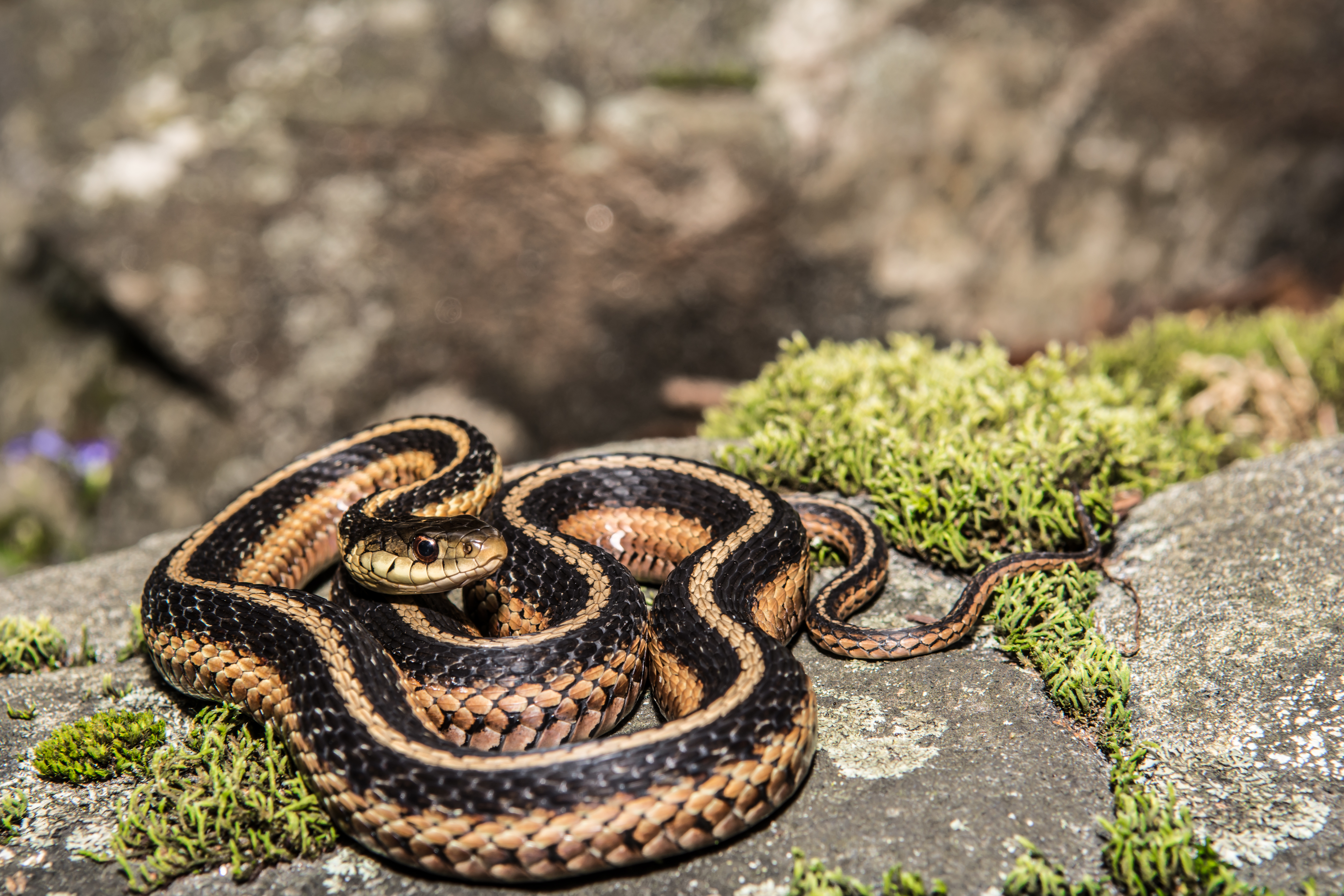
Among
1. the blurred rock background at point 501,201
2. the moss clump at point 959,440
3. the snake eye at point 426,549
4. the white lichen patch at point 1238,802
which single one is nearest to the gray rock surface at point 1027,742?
the white lichen patch at point 1238,802

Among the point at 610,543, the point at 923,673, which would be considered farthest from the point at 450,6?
the point at 923,673

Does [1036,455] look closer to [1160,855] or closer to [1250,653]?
[1250,653]

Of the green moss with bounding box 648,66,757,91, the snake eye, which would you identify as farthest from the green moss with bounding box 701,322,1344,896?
the green moss with bounding box 648,66,757,91

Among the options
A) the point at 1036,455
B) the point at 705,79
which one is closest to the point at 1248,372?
the point at 1036,455

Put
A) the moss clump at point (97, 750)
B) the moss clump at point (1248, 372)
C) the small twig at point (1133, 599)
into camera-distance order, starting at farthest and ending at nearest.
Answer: the moss clump at point (1248, 372) < the small twig at point (1133, 599) < the moss clump at point (97, 750)

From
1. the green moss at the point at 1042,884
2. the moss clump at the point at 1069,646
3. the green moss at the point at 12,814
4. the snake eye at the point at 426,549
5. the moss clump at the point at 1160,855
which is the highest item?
the moss clump at the point at 1069,646

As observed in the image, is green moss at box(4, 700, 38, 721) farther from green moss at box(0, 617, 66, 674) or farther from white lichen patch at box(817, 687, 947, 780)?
white lichen patch at box(817, 687, 947, 780)

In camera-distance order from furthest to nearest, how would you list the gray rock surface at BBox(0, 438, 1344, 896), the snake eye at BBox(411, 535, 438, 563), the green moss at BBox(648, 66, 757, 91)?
1. the green moss at BBox(648, 66, 757, 91)
2. the snake eye at BBox(411, 535, 438, 563)
3. the gray rock surface at BBox(0, 438, 1344, 896)

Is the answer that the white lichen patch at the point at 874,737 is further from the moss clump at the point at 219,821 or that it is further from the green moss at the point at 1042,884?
the moss clump at the point at 219,821
